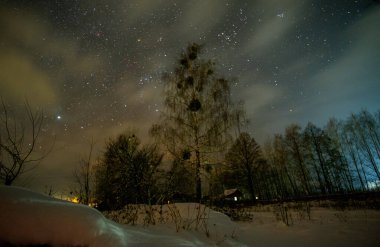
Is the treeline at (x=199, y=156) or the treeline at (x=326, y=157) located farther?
the treeline at (x=326, y=157)

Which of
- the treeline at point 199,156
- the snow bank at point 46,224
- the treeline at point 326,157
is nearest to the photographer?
the snow bank at point 46,224

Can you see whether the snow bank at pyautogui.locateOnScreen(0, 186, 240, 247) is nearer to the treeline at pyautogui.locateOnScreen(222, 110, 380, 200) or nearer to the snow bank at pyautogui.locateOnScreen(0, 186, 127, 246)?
the snow bank at pyautogui.locateOnScreen(0, 186, 127, 246)

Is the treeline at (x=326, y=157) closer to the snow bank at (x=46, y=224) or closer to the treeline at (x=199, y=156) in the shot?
the treeline at (x=199, y=156)

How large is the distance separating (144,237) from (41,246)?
116 cm


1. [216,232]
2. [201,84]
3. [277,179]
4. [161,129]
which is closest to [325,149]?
[277,179]

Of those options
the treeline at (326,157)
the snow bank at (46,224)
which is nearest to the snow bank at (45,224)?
the snow bank at (46,224)

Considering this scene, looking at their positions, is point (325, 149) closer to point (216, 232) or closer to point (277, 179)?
point (277, 179)

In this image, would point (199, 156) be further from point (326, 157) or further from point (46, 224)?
point (326, 157)

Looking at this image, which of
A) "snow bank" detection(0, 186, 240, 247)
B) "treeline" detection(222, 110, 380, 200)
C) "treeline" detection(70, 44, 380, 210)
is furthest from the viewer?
"treeline" detection(222, 110, 380, 200)

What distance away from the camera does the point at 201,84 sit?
47.1 ft

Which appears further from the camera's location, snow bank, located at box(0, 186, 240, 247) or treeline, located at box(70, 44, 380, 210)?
treeline, located at box(70, 44, 380, 210)

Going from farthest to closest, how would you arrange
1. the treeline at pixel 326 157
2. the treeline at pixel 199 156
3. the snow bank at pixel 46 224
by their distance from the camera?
1. the treeline at pixel 326 157
2. the treeline at pixel 199 156
3. the snow bank at pixel 46 224

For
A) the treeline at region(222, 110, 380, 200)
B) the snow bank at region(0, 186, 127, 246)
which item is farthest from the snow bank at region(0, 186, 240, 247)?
the treeline at region(222, 110, 380, 200)

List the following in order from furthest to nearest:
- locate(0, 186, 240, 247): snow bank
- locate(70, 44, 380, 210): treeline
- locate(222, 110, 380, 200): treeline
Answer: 1. locate(222, 110, 380, 200): treeline
2. locate(70, 44, 380, 210): treeline
3. locate(0, 186, 240, 247): snow bank
